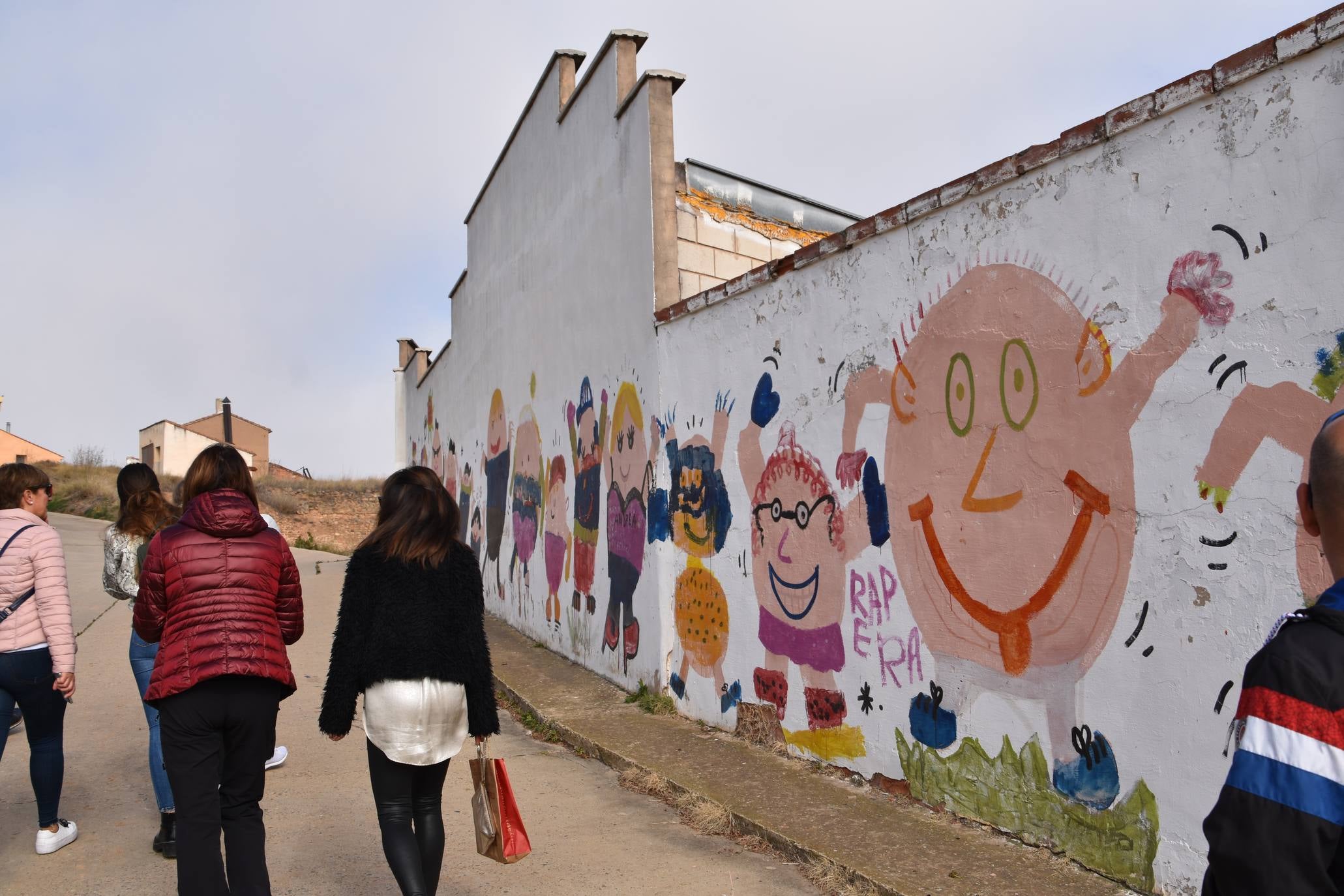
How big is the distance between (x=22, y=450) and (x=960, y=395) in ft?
184

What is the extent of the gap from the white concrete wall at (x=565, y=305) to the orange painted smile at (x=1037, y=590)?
3.09m

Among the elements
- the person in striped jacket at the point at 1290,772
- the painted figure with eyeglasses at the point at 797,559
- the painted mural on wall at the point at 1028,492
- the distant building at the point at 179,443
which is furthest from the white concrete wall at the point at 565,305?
the distant building at the point at 179,443

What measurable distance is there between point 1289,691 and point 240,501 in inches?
134

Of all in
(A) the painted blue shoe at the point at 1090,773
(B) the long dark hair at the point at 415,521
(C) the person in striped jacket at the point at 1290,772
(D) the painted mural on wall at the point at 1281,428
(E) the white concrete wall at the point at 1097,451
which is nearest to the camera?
(C) the person in striped jacket at the point at 1290,772

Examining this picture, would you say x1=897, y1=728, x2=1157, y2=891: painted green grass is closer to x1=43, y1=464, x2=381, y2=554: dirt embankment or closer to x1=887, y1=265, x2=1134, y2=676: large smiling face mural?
x1=887, y1=265, x2=1134, y2=676: large smiling face mural

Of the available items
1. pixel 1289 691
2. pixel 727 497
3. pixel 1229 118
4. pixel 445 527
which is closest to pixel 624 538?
pixel 727 497

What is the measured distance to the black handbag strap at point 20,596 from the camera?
4391 mm

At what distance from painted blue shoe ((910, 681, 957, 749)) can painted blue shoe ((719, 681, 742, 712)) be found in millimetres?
1705

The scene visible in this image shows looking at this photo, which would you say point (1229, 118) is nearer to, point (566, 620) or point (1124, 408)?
point (1124, 408)

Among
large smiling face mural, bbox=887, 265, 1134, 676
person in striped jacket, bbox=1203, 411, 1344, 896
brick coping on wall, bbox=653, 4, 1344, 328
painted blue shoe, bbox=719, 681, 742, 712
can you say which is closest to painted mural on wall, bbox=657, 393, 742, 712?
painted blue shoe, bbox=719, 681, 742, 712

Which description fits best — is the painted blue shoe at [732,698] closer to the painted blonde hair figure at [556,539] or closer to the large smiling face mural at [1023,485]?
the large smiling face mural at [1023,485]

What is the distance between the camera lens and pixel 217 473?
12.5 feet

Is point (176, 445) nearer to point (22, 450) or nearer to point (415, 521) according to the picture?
point (22, 450)

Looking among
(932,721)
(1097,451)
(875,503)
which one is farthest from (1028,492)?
(932,721)
